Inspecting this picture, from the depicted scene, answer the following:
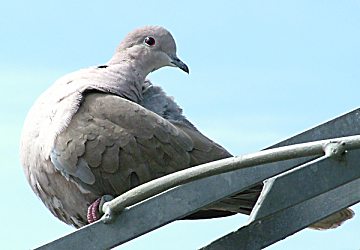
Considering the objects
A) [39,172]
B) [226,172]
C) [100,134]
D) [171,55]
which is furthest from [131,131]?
[226,172]

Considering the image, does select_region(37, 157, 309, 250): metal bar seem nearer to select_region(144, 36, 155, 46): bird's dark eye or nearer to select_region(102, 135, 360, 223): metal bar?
select_region(102, 135, 360, 223): metal bar

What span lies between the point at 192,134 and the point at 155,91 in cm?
38

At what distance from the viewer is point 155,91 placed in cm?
488

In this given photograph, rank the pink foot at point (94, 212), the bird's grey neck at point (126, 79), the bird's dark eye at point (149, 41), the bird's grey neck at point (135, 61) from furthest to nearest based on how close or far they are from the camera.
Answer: the bird's dark eye at point (149, 41)
the bird's grey neck at point (135, 61)
the bird's grey neck at point (126, 79)
the pink foot at point (94, 212)

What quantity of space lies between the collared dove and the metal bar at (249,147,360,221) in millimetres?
1995

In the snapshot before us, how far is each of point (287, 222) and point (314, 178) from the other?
1.66 feet

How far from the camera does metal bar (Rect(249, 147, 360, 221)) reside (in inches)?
79.4

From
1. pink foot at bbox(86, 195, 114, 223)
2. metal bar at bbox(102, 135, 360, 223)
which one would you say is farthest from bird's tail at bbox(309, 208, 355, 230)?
metal bar at bbox(102, 135, 360, 223)

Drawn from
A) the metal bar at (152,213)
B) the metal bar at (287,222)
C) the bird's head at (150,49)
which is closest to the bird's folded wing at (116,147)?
the bird's head at (150,49)

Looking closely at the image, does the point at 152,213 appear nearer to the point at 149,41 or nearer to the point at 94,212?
the point at 94,212

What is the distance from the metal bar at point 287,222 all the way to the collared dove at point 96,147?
1.66 m

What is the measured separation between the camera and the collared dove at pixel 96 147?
14.3 ft

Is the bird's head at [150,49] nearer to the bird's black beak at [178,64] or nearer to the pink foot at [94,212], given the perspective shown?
the bird's black beak at [178,64]

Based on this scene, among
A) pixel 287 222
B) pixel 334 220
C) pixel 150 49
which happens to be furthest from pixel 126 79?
pixel 287 222
